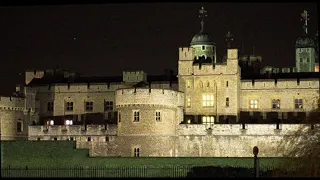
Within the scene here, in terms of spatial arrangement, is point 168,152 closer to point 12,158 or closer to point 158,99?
point 158,99

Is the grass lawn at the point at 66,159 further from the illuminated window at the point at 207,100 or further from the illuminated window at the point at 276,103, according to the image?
the illuminated window at the point at 276,103

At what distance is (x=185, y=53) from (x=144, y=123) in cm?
944

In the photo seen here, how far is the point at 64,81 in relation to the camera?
6000 cm

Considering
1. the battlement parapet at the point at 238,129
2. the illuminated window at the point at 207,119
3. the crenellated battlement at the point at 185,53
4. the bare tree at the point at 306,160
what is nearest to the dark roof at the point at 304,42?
the crenellated battlement at the point at 185,53

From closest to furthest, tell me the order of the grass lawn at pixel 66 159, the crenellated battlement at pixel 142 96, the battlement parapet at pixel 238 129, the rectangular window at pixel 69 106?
the grass lawn at pixel 66 159 < the crenellated battlement at pixel 142 96 < the battlement parapet at pixel 238 129 < the rectangular window at pixel 69 106

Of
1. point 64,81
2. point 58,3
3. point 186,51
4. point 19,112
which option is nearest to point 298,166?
point 58,3

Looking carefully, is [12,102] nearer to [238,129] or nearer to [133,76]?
[133,76]

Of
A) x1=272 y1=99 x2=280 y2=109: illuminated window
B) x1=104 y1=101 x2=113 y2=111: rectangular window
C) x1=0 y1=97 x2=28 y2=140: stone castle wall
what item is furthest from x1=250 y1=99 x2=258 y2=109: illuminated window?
x1=0 y1=97 x2=28 y2=140: stone castle wall

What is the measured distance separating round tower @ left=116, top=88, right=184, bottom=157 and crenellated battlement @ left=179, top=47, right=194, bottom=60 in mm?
6817

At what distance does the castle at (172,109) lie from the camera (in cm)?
4466

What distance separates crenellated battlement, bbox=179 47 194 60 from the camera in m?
51.3

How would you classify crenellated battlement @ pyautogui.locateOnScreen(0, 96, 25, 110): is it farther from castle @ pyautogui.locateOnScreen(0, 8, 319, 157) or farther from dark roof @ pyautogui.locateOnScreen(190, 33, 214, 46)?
dark roof @ pyautogui.locateOnScreen(190, 33, 214, 46)

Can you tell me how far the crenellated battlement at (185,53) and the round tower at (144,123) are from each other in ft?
22.4

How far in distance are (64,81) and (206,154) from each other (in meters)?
19.4
